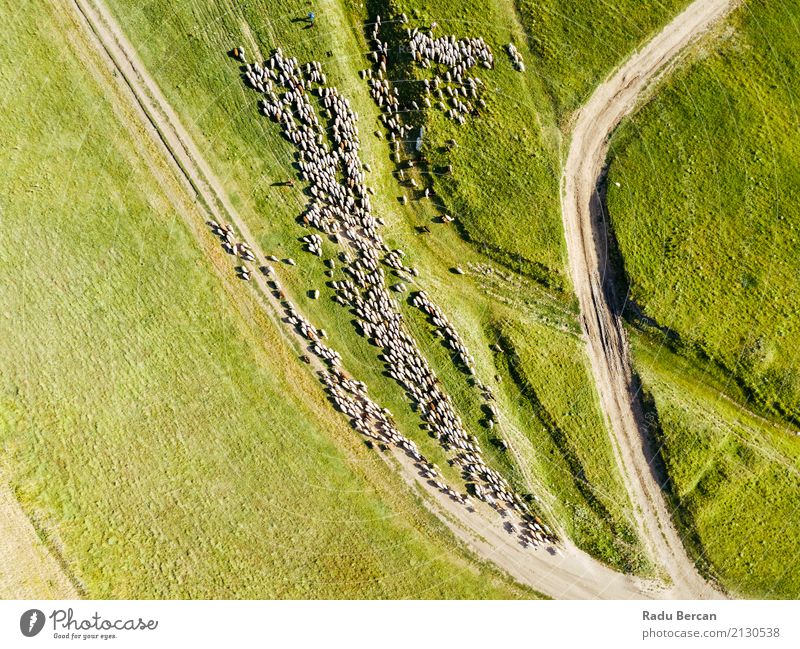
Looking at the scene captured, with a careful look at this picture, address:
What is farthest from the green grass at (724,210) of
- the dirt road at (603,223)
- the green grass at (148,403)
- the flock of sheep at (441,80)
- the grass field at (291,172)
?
the green grass at (148,403)

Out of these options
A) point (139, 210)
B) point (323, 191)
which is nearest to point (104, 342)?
point (139, 210)

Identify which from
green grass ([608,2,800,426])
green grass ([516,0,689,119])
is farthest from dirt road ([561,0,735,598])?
green grass ([608,2,800,426])

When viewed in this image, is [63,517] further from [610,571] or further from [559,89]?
[559,89]

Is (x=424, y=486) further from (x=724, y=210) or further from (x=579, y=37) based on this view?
(x=579, y=37)

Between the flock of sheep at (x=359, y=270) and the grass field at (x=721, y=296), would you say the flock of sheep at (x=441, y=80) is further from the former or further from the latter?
the grass field at (x=721, y=296)

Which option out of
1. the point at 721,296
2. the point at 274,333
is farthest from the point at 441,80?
the point at 721,296
